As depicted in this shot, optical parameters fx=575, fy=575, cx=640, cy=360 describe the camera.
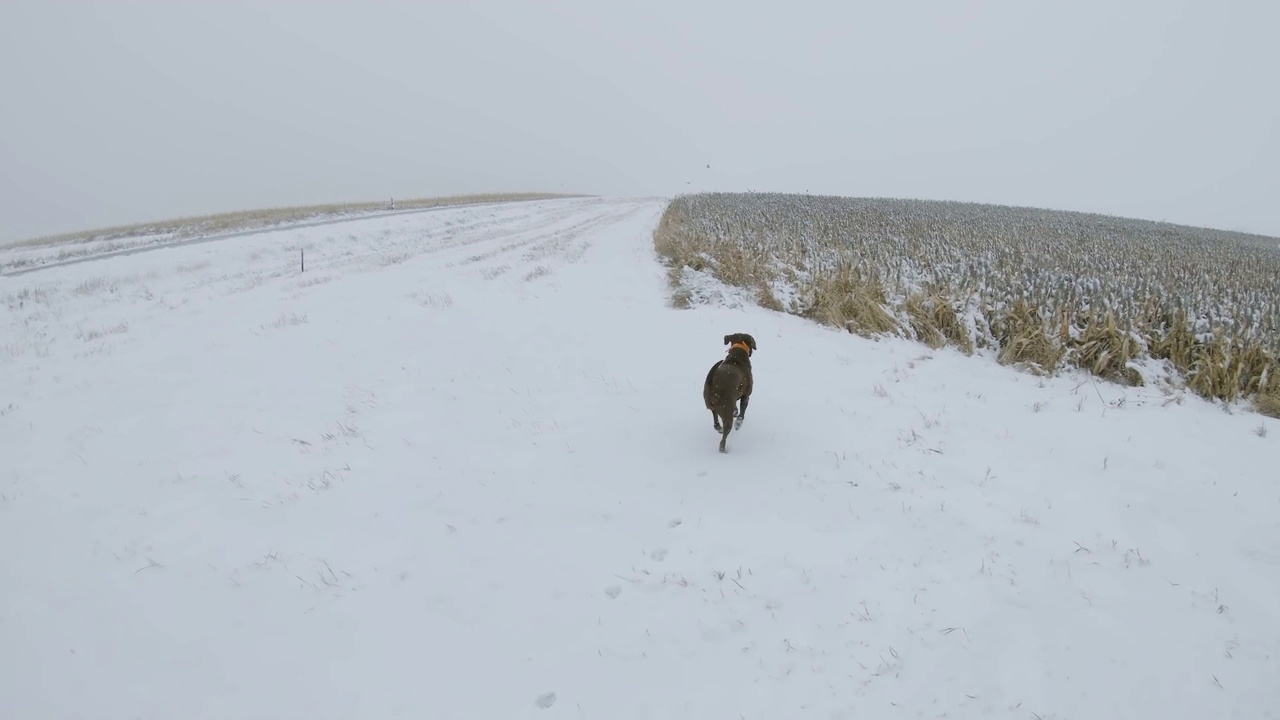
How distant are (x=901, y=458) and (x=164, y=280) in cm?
1583

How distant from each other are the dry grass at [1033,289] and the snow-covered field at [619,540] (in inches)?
27.7

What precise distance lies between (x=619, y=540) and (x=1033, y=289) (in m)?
8.31

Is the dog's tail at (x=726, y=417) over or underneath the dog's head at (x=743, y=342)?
underneath

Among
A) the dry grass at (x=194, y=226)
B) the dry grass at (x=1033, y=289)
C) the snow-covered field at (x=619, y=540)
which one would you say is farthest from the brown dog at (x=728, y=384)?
the dry grass at (x=194, y=226)

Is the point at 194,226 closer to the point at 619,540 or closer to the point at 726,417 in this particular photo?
the point at 726,417

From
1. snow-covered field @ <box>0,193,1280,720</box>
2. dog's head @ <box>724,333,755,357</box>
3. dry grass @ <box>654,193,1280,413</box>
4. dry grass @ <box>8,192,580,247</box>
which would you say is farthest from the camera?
dry grass @ <box>8,192,580,247</box>

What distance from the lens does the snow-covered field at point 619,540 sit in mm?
3188

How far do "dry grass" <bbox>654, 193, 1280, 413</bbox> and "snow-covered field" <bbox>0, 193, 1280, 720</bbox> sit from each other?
2.31 feet

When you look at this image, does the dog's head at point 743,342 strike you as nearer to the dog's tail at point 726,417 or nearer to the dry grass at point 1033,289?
the dog's tail at point 726,417

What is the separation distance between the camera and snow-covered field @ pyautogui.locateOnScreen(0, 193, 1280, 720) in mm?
3188

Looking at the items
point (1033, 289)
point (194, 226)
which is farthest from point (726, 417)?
point (194, 226)

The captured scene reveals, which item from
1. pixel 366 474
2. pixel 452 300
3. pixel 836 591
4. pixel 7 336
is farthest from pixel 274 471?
pixel 7 336

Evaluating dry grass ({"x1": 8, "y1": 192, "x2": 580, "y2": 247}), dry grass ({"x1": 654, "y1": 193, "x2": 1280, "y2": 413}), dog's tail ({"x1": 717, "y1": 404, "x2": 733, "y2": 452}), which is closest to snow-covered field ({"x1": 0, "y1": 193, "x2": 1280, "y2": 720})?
dog's tail ({"x1": 717, "y1": 404, "x2": 733, "y2": 452})

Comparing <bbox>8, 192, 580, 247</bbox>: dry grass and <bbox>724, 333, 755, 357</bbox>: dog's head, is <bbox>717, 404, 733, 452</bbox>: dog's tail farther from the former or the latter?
<bbox>8, 192, 580, 247</bbox>: dry grass
